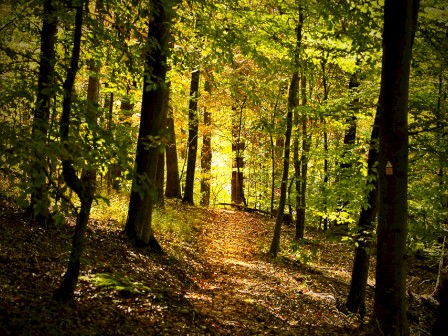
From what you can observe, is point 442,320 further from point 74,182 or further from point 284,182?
point 284,182

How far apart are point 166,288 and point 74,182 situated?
3.96 meters

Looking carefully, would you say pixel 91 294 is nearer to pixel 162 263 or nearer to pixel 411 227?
pixel 162 263

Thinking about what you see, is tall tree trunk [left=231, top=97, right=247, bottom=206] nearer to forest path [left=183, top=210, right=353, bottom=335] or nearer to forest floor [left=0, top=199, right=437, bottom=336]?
forest path [left=183, top=210, right=353, bottom=335]

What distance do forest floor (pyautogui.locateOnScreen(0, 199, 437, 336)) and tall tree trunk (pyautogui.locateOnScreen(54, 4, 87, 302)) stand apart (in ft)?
0.90

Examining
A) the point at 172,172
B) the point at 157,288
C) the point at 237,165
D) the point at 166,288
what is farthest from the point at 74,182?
the point at 237,165

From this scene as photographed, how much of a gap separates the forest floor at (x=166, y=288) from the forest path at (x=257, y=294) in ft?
0.09

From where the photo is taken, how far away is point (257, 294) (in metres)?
9.09

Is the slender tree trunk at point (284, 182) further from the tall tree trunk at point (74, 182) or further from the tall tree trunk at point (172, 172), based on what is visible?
the tall tree trunk at point (74, 182)

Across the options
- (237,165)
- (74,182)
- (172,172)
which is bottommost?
(74,182)

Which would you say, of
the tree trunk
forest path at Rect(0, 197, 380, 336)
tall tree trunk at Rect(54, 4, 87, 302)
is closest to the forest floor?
forest path at Rect(0, 197, 380, 336)

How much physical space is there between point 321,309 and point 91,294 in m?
5.54

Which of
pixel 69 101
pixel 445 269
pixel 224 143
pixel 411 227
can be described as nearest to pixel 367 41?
pixel 411 227

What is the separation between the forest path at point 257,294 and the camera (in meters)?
7.23

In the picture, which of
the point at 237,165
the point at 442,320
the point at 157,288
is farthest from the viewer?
the point at 237,165
